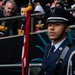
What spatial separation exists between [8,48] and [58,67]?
3.74 metres

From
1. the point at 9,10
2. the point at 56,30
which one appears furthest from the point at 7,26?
the point at 56,30

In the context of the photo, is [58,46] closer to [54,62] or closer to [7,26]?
[54,62]

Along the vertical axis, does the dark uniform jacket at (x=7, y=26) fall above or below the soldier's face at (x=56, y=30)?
below

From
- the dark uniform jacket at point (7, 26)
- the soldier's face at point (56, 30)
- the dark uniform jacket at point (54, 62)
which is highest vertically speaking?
the soldier's face at point (56, 30)

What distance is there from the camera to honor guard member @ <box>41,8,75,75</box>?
13.0 ft

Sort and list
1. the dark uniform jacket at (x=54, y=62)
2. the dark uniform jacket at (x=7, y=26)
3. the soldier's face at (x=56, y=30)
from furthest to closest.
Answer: the dark uniform jacket at (x=7, y=26) < the soldier's face at (x=56, y=30) < the dark uniform jacket at (x=54, y=62)

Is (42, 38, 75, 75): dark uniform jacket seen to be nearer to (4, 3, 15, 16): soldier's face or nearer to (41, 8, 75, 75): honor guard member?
(41, 8, 75, 75): honor guard member

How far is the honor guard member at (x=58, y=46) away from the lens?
13.0ft

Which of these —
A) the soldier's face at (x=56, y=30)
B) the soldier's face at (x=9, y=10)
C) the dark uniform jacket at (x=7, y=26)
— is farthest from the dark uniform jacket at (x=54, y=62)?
the soldier's face at (x=9, y=10)

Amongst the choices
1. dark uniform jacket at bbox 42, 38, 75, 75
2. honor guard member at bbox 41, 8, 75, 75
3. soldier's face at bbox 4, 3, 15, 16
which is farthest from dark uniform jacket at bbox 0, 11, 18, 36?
dark uniform jacket at bbox 42, 38, 75, 75

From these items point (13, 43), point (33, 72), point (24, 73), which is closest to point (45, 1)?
point (13, 43)

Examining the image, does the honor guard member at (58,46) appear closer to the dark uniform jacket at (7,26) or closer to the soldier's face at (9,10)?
the dark uniform jacket at (7,26)

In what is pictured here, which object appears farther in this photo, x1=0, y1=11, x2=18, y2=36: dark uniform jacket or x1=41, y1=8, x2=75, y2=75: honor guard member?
x1=0, y1=11, x2=18, y2=36: dark uniform jacket

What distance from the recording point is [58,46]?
4098 millimetres
